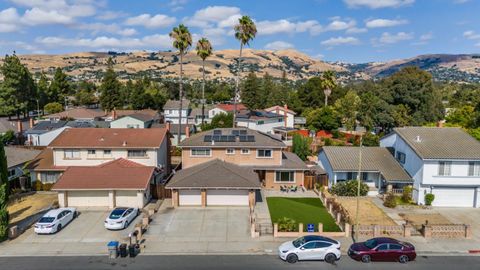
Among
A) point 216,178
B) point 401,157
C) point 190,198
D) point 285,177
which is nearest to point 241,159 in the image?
point 285,177

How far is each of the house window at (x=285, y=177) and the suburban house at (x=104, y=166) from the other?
13779mm

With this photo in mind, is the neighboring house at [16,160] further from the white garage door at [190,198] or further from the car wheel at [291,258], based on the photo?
the car wheel at [291,258]

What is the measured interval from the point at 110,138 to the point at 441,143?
36941 mm

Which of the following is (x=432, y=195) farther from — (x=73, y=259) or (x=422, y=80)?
(x=422, y=80)

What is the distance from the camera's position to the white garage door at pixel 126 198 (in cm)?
3750

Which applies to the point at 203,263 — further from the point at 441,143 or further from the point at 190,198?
the point at 441,143

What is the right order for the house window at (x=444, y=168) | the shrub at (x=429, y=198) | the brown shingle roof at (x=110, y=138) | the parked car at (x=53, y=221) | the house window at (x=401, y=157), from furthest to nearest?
the brown shingle roof at (x=110, y=138)
the house window at (x=401, y=157)
the shrub at (x=429, y=198)
the house window at (x=444, y=168)
the parked car at (x=53, y=221)

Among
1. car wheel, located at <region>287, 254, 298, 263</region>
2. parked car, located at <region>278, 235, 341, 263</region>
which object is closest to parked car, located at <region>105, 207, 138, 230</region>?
parked car, located at <region>278, 235, 341, 263</region>

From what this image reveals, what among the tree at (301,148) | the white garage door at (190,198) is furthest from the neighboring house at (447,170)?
the white garage door at (190,198)

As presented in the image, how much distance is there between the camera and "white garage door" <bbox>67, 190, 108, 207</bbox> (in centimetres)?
3762

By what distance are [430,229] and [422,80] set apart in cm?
4796

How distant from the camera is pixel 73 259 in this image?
2600 centimetres

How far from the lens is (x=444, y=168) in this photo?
3794 cm

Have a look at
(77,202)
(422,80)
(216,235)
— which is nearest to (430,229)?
(216,235)
